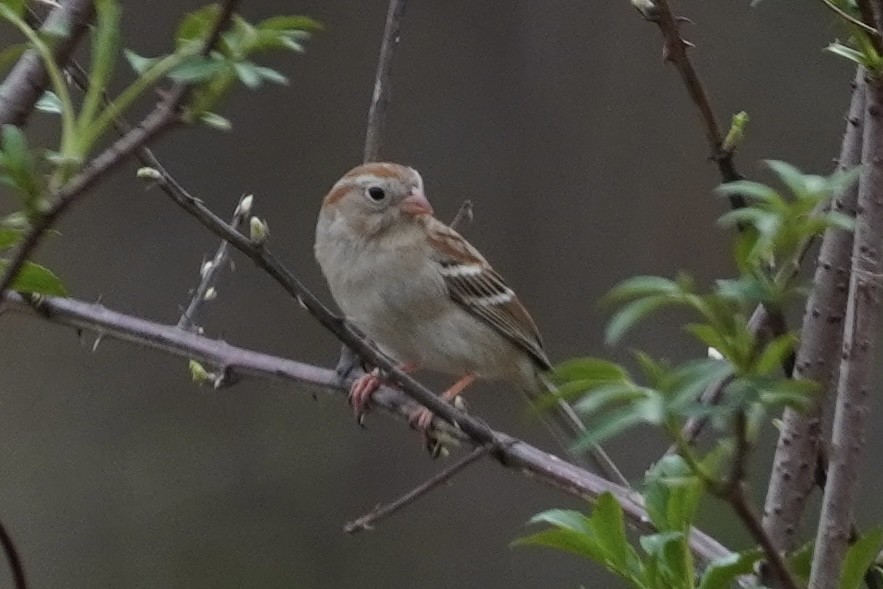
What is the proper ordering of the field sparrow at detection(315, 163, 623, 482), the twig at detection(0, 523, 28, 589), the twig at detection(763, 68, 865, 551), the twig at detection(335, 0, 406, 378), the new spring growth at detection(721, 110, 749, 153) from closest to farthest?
the twig at detection(0, 523, 28, 589) → the twig at detection(763, 68, 865, 551) → the new spring growth at detection(721, 110, 749, 153) → the twig at detection(335, 0, 406, 378) → the field sparrow at detection(315, 163, 623, 482)

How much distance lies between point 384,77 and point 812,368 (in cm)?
61

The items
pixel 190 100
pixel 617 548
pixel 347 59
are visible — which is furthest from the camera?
pixel 347 59

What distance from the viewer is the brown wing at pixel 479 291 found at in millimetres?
2129

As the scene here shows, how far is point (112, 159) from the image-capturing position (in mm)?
476

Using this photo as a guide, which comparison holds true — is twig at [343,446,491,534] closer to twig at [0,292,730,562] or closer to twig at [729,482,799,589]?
twig at [0,292,730,562]

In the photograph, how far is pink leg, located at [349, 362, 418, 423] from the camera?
130 centimetres

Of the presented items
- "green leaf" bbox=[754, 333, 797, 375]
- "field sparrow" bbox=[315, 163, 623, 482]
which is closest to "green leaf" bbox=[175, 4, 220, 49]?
"green leaf" bbox=[754, 333, 797, 375]

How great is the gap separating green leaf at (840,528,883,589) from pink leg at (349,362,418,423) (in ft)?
2.20

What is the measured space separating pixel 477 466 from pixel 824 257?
199 cm

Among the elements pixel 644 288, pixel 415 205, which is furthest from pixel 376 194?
pixel 644 288

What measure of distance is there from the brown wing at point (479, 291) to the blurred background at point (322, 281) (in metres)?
0.48

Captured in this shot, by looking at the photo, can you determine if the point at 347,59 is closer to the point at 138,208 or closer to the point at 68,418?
the point at 138,208

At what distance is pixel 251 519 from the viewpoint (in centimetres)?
285

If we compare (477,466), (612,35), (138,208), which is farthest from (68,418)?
(612,35)
